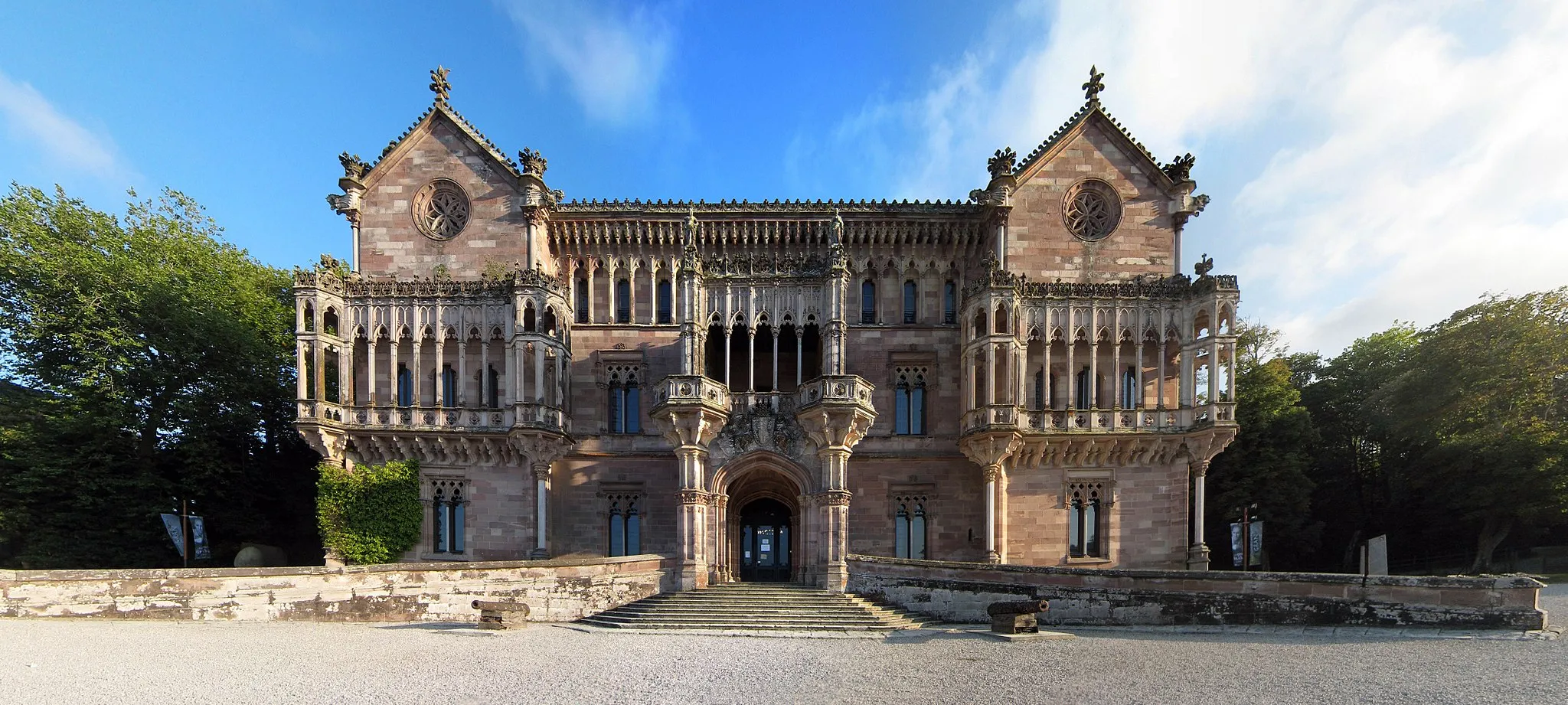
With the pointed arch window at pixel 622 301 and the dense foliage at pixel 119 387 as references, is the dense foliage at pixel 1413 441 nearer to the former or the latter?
the pointed arch window at pixel 622 301

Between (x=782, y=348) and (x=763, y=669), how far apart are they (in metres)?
14.9

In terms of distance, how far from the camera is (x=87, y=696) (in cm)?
1070

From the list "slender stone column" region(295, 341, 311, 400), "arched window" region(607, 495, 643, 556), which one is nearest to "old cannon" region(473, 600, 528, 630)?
"arched window" region(607, 495, 643, 556)

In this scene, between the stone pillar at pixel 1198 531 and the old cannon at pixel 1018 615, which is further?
the stone pillar at pixel 1198 531

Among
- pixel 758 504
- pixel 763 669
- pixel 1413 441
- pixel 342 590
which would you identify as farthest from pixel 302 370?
pixel 1413 441

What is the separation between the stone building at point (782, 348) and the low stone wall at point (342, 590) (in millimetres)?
3546

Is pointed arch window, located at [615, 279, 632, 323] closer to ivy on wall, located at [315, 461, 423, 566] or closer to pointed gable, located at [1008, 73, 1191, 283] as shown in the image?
ivy on wall, located at [315, 461, 423, 566]

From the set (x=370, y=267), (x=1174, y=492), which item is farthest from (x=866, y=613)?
(x=370, y=267)

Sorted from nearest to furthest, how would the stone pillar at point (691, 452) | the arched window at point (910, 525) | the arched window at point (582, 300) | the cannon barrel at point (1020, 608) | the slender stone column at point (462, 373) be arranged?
1. the cannon barrel at point (1020, 608)
2. the stone pillar at point (691, 452)
3. the slender stone column at point (462, 373)
4. the arched window at point (910, 525)
5. the arched window at point (582, 300)

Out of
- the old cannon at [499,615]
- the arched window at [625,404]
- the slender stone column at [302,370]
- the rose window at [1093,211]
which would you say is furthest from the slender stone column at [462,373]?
the rose window at [1093,211]

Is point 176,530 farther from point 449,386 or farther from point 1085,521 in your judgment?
point 1085,521

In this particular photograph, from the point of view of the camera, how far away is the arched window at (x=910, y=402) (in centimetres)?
2562

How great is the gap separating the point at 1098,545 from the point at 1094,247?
450 inches

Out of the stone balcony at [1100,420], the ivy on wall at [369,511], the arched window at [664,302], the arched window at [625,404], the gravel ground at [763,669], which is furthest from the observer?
the arched window at [664,302]
